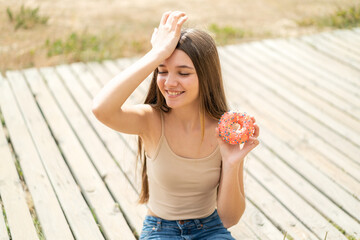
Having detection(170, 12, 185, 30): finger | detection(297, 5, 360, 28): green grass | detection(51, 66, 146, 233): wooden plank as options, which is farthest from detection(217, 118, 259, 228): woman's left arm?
detection(297, 5, 360, 28): green grass

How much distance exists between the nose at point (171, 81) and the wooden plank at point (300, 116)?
2223mm

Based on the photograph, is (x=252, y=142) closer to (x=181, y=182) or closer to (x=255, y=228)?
(x=181, y=182)

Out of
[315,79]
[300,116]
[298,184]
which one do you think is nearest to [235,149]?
[298,184]

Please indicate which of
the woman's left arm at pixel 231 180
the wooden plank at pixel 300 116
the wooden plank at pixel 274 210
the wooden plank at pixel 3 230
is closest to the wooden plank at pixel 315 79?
the wooden plank at pixel 300 116

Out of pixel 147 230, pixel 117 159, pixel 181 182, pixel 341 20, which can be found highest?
pixel 181 182

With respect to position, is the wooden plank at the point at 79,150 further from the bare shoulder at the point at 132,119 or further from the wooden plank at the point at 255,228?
the bare shoulder at the point at 132,119

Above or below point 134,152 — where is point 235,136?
above

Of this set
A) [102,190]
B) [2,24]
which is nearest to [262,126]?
[102,190]

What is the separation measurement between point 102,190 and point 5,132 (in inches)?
48.5

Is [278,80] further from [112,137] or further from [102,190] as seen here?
[102,190]

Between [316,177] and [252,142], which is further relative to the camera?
[316,177]

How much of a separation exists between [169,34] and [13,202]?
175 cm

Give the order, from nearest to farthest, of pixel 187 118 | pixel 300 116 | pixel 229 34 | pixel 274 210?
1. pixel 187 118
2. pixel 274 210
3. pixel 300 116
4. pixel 229 34

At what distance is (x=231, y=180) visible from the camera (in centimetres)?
219
